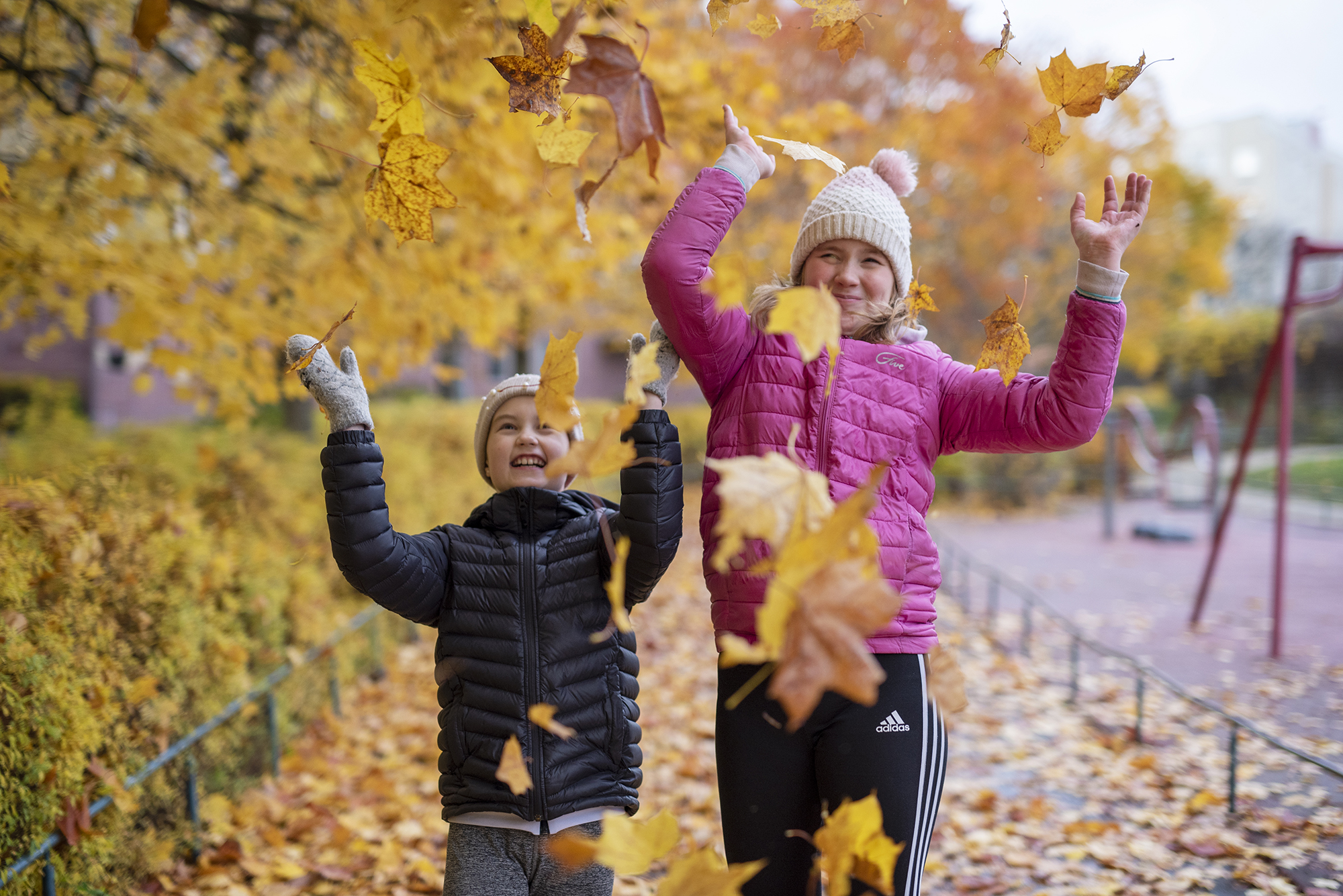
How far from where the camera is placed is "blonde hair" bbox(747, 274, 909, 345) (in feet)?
5.74

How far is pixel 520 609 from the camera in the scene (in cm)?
182

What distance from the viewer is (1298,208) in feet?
140

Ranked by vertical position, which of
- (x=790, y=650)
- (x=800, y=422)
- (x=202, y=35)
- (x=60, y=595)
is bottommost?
(x=60, y=595)

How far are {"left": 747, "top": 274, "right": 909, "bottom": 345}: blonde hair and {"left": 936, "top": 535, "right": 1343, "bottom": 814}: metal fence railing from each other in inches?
95.7

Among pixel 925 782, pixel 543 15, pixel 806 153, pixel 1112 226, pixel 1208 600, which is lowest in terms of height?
pixel 1208 600

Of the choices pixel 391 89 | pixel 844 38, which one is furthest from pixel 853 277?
pixel 391 89

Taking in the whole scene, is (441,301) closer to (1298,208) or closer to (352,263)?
(352,263)

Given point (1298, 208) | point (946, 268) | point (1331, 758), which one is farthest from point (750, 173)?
point (1298, 208)

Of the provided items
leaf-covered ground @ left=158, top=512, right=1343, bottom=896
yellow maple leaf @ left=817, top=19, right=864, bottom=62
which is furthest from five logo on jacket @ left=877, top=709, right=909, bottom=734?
leaf-covered ground @ left=158, top=512, right=1343, bottom=896

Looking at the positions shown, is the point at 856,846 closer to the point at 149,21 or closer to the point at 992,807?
the point at 149,21

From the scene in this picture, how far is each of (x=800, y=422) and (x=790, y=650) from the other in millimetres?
742

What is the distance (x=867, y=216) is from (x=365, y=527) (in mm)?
1193

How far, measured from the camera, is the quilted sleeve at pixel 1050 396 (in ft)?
5.07

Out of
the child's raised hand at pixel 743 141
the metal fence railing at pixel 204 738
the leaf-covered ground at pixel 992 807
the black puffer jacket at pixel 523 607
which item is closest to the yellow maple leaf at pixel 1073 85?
the child's raised hand at pixel 743 141
